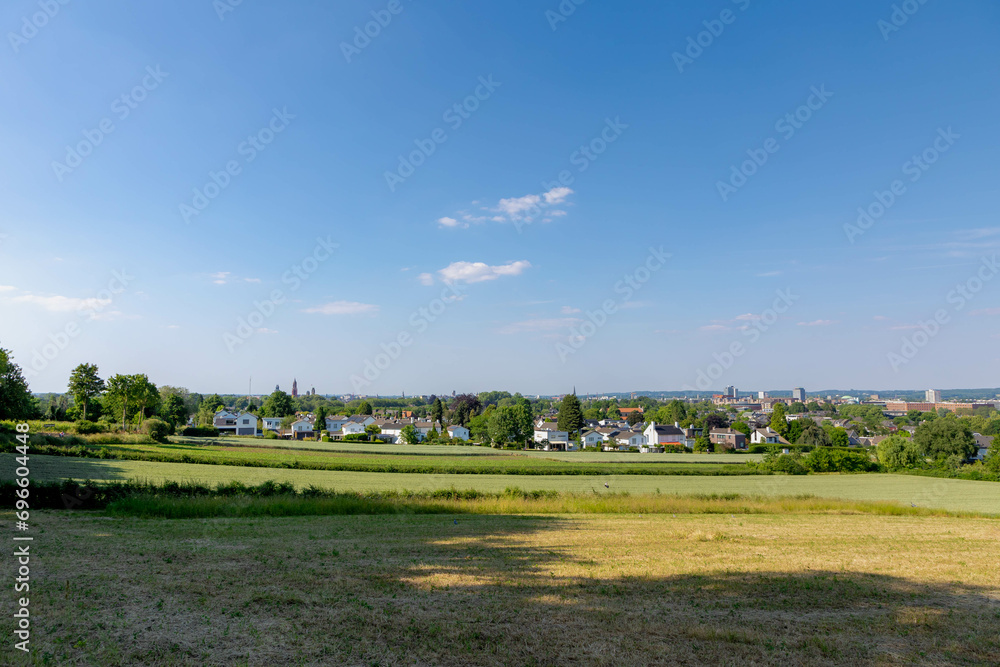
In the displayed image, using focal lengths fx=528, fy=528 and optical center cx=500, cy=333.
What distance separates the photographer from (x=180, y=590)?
31.1ft

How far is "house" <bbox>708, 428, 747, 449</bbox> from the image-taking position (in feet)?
344

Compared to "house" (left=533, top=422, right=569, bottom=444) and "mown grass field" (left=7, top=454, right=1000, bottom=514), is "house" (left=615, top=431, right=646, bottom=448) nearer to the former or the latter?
"house" (left=533, top=422, right=569, bottom=444)

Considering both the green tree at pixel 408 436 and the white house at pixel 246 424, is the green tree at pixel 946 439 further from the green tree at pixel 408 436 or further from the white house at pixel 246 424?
the white house at pixel 246 424

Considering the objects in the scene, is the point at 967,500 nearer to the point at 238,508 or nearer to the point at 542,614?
the point at 542,614

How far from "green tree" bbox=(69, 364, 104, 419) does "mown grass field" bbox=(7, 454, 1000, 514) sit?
37.7 metres

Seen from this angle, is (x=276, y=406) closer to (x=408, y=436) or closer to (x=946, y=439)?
(x=408, y=436)

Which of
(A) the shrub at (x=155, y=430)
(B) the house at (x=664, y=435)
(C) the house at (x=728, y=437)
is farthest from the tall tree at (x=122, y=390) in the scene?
(C) the house at (x=728, y=437)

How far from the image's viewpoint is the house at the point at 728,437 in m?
105

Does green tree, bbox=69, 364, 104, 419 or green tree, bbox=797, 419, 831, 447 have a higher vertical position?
green tree, bbox=69, 364, 104, 419

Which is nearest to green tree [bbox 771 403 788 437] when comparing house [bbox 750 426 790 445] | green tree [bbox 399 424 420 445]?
house [bbox 750 426 790 445]

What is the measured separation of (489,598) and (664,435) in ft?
335

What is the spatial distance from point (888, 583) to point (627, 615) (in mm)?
6874

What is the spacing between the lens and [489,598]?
9.50m

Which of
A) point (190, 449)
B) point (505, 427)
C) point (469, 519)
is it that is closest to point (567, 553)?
point (469, 519)
